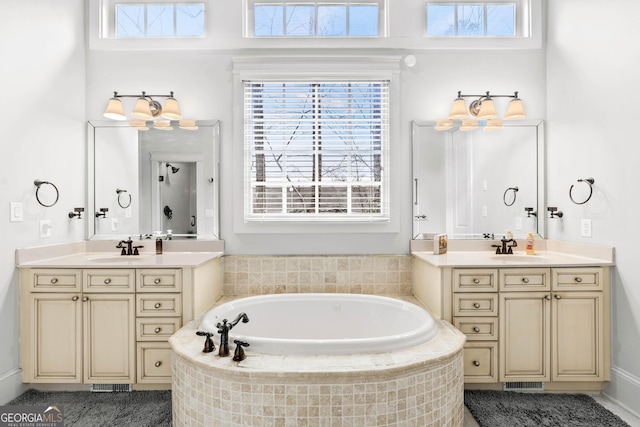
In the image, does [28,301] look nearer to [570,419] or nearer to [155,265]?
[155,265]

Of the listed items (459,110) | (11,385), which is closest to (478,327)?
(459,110)

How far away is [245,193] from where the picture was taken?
2.84 meters

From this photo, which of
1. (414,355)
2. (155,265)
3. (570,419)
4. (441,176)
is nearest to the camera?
(414,355)

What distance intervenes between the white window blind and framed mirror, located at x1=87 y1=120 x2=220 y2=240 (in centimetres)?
35

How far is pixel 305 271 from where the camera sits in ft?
9.27

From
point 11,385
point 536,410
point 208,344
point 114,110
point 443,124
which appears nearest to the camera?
point 208,344

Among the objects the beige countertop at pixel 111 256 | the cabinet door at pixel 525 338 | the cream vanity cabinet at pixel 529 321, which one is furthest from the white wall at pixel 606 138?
the beige countertop at pixel 111 256

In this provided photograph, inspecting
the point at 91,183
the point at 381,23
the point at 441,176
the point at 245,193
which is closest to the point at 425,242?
the point at 441,176

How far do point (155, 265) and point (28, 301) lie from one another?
0.88m

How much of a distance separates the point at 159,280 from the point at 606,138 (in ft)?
10.3

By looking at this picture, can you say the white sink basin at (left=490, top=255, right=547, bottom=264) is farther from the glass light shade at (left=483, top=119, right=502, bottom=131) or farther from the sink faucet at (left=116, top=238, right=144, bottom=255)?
the sink faucet at (left=116, top=238, right=144, bottom=255)

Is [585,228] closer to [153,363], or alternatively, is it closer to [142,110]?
[153,363]

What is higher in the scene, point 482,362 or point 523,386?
point 482,362

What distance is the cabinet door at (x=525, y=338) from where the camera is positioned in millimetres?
2248
